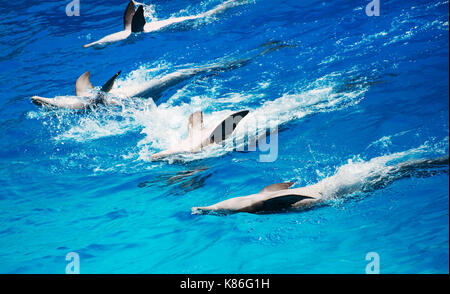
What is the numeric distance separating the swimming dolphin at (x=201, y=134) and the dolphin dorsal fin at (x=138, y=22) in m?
3.85

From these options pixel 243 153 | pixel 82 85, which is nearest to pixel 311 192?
pixel 243 153

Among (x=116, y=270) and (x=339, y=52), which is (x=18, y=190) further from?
(x=339, y=52)

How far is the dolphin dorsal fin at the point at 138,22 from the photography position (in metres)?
10.3

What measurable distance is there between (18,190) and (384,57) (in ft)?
23.9

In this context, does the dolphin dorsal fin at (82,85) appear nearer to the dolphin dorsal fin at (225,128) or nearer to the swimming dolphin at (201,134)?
the swimming dolphin at (201,134)

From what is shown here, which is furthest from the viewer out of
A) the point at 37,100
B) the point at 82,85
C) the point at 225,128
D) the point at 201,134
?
the point at 82,85

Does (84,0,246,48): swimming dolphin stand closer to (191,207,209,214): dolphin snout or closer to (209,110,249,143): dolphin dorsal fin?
(209,110,249,143): dolphin dorsal fin

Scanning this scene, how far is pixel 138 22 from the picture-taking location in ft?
34.8

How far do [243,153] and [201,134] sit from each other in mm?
789

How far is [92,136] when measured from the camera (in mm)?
8859

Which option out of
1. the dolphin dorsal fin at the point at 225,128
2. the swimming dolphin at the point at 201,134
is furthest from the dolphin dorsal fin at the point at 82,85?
the dolphin dorsal fin at the point at 225,128

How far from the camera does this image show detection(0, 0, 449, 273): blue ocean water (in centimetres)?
585

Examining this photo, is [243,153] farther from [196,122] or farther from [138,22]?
[138,22]

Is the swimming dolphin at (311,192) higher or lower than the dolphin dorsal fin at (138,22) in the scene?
lower
